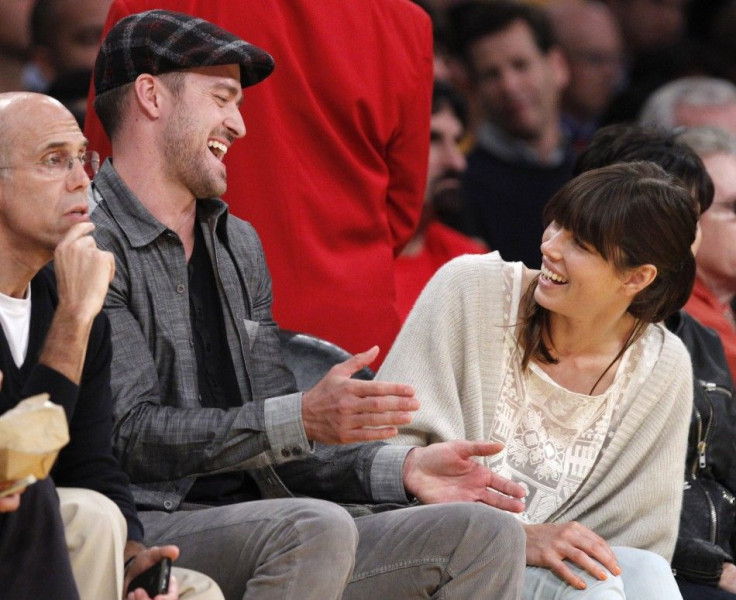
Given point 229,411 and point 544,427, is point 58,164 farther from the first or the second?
point 544,427

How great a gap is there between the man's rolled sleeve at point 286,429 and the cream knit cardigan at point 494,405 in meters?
0.45

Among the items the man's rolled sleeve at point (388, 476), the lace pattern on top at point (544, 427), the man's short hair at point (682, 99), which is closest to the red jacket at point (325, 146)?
the lace pattern on top at point (544, 427)

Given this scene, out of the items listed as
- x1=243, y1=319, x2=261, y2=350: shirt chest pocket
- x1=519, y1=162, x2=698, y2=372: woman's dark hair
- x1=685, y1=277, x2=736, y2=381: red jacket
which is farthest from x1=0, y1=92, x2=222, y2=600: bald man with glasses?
x1=685, y1=277, x2=736, y2=381: red jacket

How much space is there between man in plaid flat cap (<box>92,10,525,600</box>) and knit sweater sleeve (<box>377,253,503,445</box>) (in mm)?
142

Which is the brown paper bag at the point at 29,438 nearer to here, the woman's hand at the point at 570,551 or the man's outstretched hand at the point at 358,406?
the man's outstretched hand at the point at 358,406

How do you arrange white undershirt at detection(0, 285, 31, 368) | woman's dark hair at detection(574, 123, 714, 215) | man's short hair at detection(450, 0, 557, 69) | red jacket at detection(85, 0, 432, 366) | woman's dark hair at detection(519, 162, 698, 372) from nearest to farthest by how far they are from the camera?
white undershirt at detection(0, 285, 31, 368)
woman's dark hair at detection(519, 162, 698, 372)
red jacket at detection(85, 0, 432, 366)
woman's dark hair at detection(574, 123, 714, 215)
man's short hair at detection(450, 0, 557, 69)

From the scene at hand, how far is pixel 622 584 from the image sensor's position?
10.1ft

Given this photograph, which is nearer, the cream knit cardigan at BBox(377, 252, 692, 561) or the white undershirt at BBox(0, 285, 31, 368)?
the white undershirt at BBox(0, 285, 31, 368)

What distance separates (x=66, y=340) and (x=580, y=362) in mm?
1321

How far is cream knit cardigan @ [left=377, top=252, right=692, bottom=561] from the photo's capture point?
3270 millimetres

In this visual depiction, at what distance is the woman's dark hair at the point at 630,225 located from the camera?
323cm

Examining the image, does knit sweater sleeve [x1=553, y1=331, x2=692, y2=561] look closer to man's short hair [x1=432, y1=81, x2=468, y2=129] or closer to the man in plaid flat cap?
the man in plaid flat cap

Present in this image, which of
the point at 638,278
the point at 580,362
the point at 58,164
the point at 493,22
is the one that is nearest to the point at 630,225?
the point at 638,278

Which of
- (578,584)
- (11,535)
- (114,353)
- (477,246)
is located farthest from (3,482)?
(477,246)
